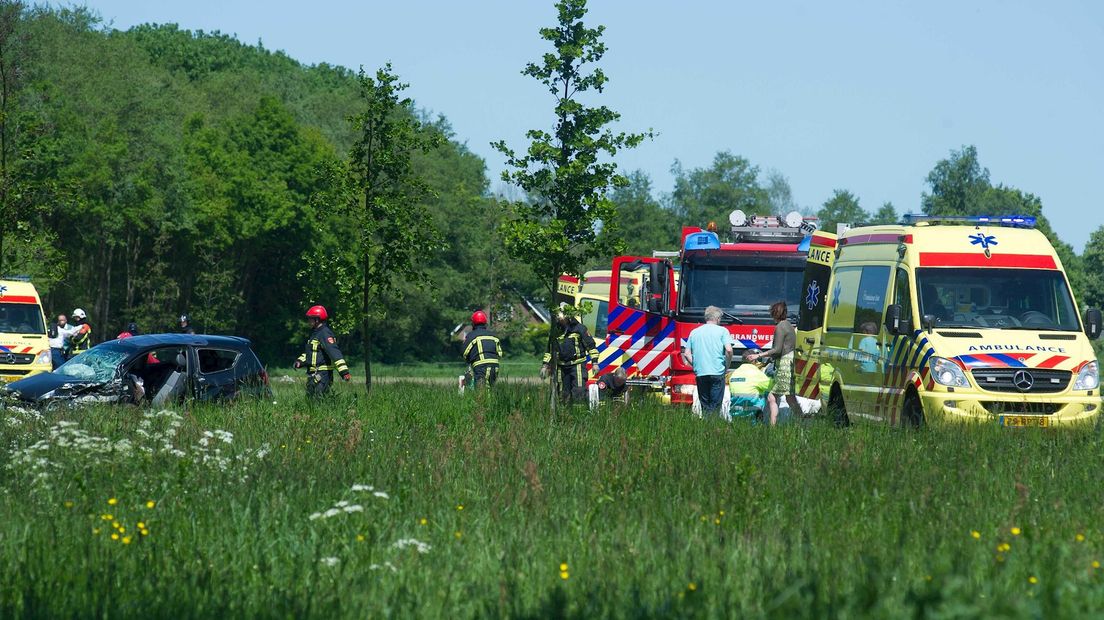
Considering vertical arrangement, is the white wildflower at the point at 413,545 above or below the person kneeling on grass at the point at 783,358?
below

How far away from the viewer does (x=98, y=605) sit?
6605mm

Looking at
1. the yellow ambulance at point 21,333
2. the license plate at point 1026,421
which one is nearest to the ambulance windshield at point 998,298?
the license plate at point 1026,421

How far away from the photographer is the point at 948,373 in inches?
600

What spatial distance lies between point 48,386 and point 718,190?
123 m

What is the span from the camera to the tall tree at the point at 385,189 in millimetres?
25141

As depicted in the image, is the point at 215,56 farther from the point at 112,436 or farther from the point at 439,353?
the point at 112,436

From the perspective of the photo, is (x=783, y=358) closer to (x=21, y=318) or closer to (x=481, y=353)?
(x=481, y=353)

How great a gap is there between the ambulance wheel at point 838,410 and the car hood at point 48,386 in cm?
898

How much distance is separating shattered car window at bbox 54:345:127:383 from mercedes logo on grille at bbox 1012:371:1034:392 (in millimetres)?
10559

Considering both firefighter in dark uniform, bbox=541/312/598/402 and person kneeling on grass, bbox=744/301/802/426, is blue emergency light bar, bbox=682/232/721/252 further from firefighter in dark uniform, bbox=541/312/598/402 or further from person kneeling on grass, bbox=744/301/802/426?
person kneeling on grass, bbox=744/301/802/426

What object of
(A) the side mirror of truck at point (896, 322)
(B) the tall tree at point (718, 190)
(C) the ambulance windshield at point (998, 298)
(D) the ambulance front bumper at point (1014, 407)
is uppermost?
(B) the tall tree at point (718, 190)

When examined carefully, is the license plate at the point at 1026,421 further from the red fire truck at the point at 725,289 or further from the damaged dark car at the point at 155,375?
the damaged dark car at the point at 155,375

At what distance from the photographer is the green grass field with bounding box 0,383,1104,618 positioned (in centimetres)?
664

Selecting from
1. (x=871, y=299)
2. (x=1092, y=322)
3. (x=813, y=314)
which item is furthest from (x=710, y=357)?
(x=1092, y=322)
